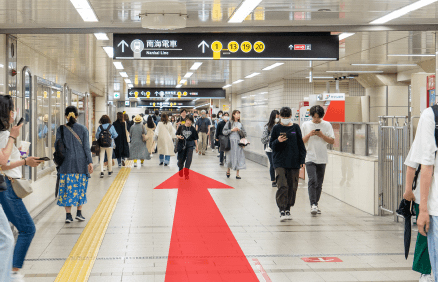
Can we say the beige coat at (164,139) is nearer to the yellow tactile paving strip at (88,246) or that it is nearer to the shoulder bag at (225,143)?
the shoulder bag at (225,143)

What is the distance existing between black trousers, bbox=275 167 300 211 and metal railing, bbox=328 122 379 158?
5.56 ft

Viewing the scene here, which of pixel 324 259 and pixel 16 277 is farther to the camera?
pixel 324 259

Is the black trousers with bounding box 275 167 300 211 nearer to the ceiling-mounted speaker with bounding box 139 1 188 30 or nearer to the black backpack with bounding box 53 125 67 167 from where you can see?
the ceiling-mounted speaker with bounding box 139 1 188 30

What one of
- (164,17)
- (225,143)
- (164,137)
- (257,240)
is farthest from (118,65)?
(257,240)

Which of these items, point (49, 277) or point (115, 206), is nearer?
point (49, 277)

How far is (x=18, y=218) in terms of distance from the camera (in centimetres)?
445

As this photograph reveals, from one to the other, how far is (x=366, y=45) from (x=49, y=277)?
24.2 ft

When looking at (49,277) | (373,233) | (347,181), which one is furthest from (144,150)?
(49,277)

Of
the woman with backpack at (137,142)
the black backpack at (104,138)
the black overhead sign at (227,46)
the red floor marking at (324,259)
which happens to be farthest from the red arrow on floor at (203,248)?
the woman with backpack at (137,142)

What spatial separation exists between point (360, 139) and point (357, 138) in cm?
12

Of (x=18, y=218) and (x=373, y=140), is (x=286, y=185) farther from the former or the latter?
(x=18, y=218)

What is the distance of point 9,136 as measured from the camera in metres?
4.07

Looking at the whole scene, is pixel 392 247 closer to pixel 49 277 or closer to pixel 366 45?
pixel 49 277

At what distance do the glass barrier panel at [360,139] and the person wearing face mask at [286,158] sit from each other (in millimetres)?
1631
